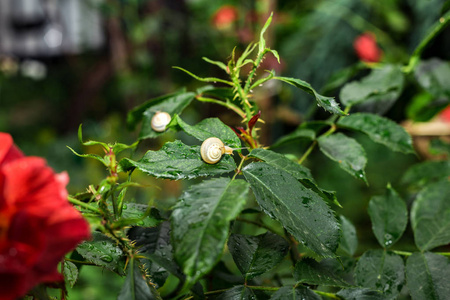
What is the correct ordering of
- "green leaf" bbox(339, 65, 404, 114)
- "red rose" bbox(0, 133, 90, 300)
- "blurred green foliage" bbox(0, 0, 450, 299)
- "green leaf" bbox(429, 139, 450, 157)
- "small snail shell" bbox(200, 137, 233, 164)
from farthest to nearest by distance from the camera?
"blurred green foliage" bbox(0, 0, 450, 299) < "green leaf" bbox(429, 139, 450, 157) < "green leaf" bbox(339, 65, 404, 114) < "small snail shell" bbox(200, 137, 233, 164) < "red rose" bbox(0, 133, 90, 300)

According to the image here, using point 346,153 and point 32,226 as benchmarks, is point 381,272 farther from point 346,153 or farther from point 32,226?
point 32,226

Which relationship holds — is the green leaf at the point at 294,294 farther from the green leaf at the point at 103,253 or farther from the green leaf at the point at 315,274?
the green leaf at the point at 103,253

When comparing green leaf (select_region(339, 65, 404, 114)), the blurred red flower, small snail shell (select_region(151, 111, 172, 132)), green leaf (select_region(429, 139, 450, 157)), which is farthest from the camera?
the blurred red flower

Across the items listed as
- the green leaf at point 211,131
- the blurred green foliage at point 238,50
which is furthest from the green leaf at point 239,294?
the blurred green foliage at point 238,50

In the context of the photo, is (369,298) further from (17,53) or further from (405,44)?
(17,53)

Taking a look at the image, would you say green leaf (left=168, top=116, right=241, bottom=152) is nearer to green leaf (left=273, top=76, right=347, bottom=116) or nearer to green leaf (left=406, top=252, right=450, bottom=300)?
green leaf (left=273, top=76, right=347, bottom=116)

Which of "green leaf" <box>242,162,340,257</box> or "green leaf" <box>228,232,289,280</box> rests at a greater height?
"green leaf" <box>242,162,340,257</box>

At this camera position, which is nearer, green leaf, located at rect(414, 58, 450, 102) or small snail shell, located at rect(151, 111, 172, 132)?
small snail shell, located at rect(151, 111, 172, 132)

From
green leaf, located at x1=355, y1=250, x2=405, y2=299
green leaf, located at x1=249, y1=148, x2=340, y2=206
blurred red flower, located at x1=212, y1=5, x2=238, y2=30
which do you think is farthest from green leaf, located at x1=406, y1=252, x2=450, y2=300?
blurred red flower, located at x1=212, y1=5, x2=238, y2=30
